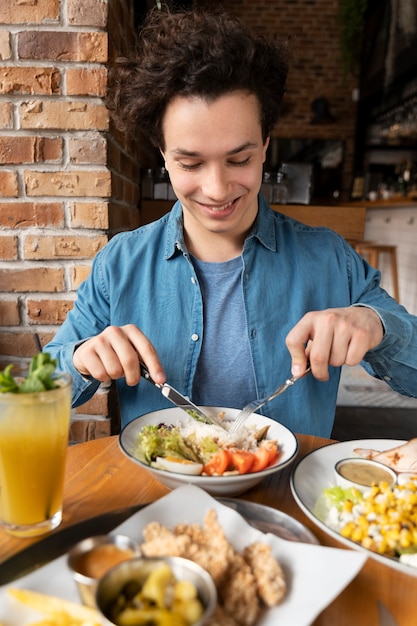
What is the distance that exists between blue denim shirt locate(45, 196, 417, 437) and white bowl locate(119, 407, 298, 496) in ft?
0.87

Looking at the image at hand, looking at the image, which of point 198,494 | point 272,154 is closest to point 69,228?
point 198,494

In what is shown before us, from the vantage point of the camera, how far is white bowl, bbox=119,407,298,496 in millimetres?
778

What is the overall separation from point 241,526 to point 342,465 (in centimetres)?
29

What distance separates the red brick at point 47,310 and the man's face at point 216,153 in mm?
701

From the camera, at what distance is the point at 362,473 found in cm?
88

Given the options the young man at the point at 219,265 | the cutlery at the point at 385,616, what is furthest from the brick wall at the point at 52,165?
the cutlery at the point at 385,616

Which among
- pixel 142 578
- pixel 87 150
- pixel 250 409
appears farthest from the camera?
pixel 87 150

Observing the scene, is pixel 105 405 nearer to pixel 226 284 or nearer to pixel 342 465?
pixel 226 284

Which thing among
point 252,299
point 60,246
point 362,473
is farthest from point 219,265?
point 362,473

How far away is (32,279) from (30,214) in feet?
0.71

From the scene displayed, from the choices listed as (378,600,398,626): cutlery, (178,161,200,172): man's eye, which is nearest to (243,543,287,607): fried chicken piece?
(378,600,398,626): cutlery

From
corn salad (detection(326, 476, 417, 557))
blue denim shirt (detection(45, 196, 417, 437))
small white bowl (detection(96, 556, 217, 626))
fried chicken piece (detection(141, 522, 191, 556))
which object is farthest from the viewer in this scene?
blue denim shirt (detection(45, 196, 417, 437))

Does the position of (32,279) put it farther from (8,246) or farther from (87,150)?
(87,150)

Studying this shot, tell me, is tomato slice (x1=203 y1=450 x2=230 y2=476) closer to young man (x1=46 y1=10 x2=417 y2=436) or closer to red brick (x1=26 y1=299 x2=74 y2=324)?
young man (x1=46 y1=10 x2=417 y2=436)
